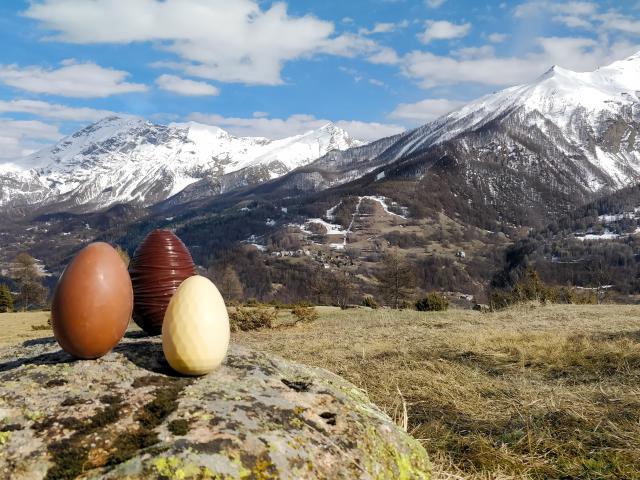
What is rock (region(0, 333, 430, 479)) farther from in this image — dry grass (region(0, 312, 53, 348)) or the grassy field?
dry grass (region(0, 312, 53, 348))

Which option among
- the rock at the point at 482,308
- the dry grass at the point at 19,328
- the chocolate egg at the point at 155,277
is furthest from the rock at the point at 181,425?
the rock at the point at 482,308

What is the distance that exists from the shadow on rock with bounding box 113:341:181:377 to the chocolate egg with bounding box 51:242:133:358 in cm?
17

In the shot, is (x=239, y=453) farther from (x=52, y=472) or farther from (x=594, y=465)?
(x=594, y=465)

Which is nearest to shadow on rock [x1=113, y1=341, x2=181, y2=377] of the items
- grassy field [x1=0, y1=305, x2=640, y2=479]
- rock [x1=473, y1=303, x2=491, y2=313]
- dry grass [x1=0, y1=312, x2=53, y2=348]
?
grassy field [x1=0, y1=305, x2=640, y2=479]

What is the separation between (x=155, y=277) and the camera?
14.9 feet

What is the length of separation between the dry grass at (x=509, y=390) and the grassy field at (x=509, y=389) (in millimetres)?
15

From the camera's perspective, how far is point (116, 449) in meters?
2.58

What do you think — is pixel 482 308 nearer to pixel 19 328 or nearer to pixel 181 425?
pixel 19 328

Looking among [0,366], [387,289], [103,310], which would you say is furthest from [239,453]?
[387,289]

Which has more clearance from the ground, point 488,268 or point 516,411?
point 516,411

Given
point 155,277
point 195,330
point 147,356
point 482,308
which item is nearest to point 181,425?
point 195,330

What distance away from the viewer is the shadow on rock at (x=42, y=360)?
357cm

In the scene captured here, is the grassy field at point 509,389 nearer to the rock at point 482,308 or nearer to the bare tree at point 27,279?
the rock at point 482,308

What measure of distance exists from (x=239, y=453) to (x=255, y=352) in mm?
1833
